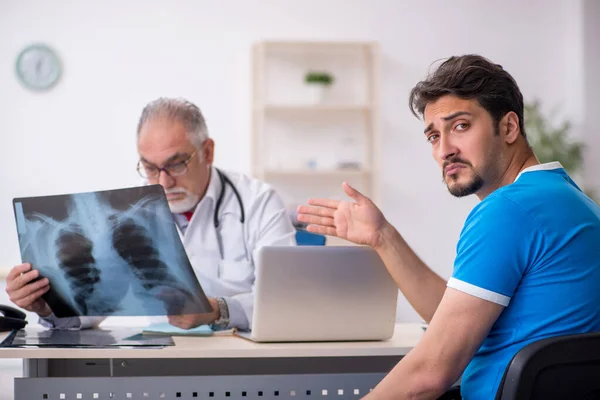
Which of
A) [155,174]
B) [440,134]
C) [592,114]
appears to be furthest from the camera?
[592,114]

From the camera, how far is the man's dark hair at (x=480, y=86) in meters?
1.46

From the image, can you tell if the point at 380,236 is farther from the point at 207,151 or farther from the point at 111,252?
the point at 207,151

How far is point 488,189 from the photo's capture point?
4.91ft

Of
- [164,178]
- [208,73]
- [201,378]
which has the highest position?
[208,73]

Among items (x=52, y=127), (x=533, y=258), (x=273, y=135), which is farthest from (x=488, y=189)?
(x=52, y=127)

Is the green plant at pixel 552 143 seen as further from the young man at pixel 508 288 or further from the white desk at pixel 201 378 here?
the young man at pixel 508 288

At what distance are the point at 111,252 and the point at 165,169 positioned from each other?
611 millimetres

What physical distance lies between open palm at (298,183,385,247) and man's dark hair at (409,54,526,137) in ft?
1.04

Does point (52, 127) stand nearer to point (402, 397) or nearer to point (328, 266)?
point (328, 266)

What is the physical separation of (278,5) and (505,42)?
1667 millimetres

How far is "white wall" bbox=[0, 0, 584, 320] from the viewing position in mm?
4918

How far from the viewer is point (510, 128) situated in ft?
4.84

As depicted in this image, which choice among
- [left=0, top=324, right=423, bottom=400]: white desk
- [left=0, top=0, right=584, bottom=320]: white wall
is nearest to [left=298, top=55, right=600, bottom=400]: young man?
[left=0, top=324, right=423, bottom=400]: white desk

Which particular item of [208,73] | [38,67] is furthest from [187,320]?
[38,67]
